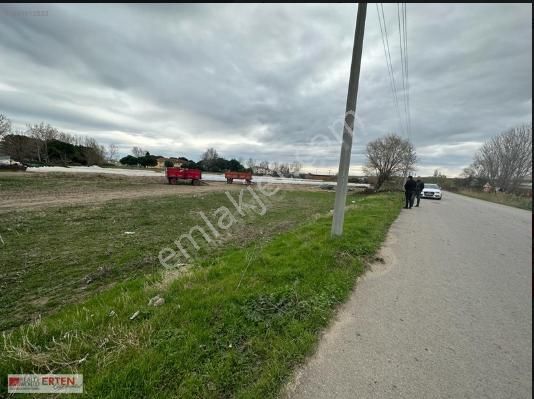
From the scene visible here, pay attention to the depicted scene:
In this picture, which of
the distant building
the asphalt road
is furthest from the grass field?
the distant building

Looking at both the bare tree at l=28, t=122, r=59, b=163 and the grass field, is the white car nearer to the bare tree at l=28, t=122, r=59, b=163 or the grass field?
the grass field

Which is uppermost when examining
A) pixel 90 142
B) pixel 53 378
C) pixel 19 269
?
pixel 90 142

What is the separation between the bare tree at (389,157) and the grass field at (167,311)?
2971cm

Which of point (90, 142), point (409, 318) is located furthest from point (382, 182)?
point (90, 142)

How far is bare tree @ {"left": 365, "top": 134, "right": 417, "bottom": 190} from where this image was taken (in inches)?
1223

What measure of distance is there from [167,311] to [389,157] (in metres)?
35.1

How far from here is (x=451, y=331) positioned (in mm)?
2645

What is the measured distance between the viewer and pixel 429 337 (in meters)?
2.54

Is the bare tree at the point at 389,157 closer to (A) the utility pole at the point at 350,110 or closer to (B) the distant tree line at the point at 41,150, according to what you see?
(A) the utility pole at the point at 350,110

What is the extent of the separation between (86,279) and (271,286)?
143 inches

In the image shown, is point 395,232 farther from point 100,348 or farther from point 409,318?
point 100,348

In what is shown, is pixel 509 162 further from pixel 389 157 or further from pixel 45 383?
pixel 45 383

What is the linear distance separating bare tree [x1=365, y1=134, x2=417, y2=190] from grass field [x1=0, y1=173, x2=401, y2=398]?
29.7 metres

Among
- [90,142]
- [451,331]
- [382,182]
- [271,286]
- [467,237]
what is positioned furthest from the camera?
[90,142]
